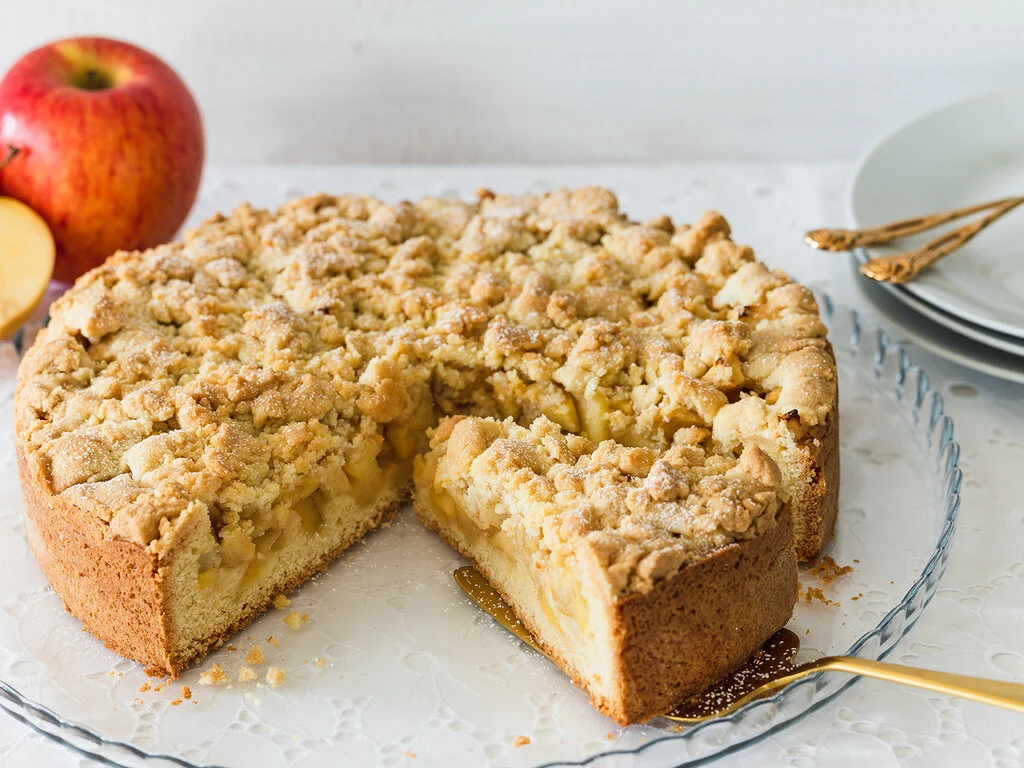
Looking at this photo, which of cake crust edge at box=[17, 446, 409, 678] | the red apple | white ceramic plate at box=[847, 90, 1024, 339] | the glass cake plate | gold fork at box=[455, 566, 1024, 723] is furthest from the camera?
the red apple

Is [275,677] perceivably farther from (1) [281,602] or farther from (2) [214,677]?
(1) [281,602]

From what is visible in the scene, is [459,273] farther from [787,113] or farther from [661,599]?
[787,113]

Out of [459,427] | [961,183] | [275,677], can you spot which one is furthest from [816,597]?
[961,183]

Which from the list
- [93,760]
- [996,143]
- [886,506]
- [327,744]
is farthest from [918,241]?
[93,760]

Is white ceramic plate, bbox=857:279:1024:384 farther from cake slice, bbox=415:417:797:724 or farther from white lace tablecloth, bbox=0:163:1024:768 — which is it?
cake slice, bbox=415:417:797:724

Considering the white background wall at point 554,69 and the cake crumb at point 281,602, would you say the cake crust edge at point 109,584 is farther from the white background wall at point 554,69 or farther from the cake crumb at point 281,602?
the white background wall at point 554,69

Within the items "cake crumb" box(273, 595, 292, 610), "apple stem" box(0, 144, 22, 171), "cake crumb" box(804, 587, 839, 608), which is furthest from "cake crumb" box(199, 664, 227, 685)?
"apple stem" box(0, 144, 22, 171)

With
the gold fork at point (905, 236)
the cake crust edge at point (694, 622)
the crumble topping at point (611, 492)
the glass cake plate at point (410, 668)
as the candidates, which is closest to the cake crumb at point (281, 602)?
the glass cake plate at point (410, 668)
